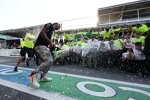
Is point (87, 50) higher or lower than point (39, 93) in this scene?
higher

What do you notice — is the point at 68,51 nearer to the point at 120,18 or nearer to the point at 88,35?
the point at 88,35

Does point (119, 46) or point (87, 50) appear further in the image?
point (87, 50)

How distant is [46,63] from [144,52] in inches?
135

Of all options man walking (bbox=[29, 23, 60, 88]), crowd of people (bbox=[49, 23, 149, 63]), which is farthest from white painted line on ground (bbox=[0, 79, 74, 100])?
crowd of people (bbox=[49, 23, 149, 63])

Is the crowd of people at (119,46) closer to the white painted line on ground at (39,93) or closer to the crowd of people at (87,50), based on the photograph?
the crowd of people at (87,50)

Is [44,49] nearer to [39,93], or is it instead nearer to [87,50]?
[39,93]

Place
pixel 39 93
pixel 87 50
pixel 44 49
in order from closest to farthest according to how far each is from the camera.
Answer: pixel 39 93, pixel 44 49, pixel 87 50

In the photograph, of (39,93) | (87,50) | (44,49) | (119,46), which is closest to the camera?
(39,93)

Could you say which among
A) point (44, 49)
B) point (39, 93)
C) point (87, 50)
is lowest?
point (39, 93)

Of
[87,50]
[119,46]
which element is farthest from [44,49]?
[87,50]

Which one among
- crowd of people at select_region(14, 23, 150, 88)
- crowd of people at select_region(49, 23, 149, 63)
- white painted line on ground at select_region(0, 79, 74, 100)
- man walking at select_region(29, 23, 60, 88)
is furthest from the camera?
crowd of people at select_region(49, 23, 149, 63)

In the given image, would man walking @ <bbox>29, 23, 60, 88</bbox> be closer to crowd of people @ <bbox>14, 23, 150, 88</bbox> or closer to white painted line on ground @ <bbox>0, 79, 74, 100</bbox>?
crowd of people @ <bbox>14, 23, 150, 88</bbox>

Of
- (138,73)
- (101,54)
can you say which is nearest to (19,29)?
(101,54)

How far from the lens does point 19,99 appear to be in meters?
3.89
